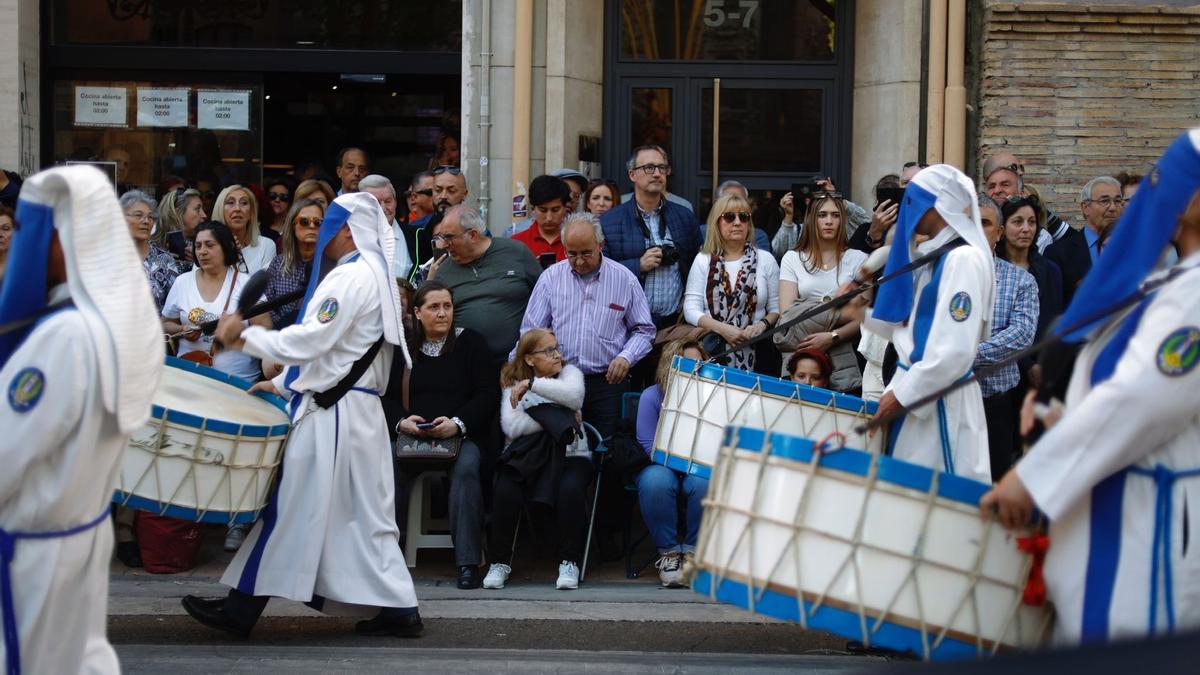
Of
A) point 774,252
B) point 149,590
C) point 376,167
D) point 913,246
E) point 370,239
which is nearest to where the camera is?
point 913,246

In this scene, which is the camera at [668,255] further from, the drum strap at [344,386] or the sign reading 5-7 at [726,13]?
the sign reading 5-7 at [726,13]

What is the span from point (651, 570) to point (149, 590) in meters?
2.86

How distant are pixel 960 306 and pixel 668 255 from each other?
12.8 ft

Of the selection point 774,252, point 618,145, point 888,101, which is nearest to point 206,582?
point 774,252

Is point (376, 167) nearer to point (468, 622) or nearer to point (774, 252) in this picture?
point (774, 252)

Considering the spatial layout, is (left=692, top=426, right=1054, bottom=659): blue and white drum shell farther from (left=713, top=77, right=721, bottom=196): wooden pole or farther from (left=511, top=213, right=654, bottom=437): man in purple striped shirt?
(left=713, top=77, right=721, bottom=196): wooden pole

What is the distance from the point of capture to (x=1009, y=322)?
875 centimetres

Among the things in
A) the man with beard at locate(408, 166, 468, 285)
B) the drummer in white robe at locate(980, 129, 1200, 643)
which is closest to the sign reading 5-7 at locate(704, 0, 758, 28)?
the man with beard at locate(408, 166, 468, 285)

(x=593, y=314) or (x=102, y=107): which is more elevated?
(x=102, y=107)

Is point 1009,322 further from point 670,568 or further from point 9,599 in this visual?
point 9,599

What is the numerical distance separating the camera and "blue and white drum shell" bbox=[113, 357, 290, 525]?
348cm

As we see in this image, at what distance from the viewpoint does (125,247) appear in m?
4.35

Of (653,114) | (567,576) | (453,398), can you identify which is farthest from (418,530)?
(653,114)

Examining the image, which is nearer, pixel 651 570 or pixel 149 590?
pixel 149 590
